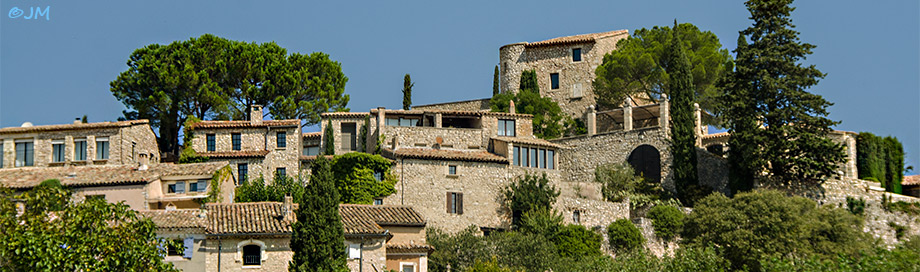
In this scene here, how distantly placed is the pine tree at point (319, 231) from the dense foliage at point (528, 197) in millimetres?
17311

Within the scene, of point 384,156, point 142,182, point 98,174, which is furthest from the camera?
point 384,156

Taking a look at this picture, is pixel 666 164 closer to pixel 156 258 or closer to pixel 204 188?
pixel 204 188

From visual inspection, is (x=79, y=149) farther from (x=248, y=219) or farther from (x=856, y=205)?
(x=856, y=205)

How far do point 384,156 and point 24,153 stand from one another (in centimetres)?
1744

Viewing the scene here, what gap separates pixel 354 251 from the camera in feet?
159

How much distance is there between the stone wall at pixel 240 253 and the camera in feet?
155

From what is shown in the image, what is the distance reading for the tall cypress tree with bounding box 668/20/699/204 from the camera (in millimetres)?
65812

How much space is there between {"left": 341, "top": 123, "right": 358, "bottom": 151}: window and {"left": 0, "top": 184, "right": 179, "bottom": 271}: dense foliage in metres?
28.2

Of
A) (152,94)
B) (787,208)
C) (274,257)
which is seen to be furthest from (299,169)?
(787,208)

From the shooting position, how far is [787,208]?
5572cm

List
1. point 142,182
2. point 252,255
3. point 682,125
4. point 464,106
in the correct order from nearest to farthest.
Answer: point 252,255
point 142,182
point 682,125
point 464,106

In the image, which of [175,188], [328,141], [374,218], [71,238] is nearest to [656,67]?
[328,141]

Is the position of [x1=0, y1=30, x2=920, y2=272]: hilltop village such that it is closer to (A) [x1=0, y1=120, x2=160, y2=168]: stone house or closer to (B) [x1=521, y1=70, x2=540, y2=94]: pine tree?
(A) [x1=0, y1=120, x2=160, y2=168]: stone house

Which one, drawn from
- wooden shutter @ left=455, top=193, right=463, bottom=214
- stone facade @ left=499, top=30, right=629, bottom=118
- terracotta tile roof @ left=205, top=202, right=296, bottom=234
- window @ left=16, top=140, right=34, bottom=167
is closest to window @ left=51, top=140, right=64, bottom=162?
window @ left=16, top=140, right=34, bottom=167
